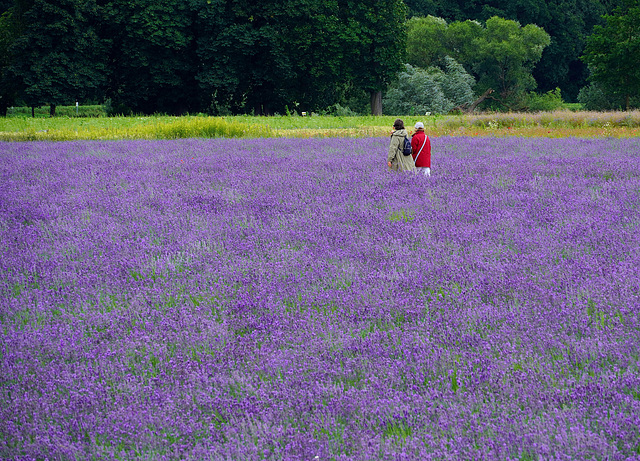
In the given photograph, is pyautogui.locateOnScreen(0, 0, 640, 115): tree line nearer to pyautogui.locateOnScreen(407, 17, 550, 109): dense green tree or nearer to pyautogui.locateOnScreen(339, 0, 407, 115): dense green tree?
pyautogui.locateOnScreen(339, 0, 407, 115): dense green tree

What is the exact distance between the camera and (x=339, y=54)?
1588 inches

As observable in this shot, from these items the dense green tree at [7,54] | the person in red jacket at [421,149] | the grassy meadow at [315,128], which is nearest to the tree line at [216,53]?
the dense green tree at [7,54]

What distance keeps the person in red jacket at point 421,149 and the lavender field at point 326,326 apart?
1.80m

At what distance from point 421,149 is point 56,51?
3482cm

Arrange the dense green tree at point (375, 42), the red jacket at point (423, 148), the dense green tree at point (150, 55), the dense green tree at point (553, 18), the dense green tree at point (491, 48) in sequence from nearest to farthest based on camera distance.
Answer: the red jacket at point (423, 148) → the dense green tree at point (150, 55) → the dense green tree at point (375, 42) → the dense green tree at point (491, 48) → the dense green tree at point (553, 18)

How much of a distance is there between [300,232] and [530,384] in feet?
12.9

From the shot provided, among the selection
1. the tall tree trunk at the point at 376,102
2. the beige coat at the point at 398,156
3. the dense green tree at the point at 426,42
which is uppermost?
the dense green tree at the point at 426,42

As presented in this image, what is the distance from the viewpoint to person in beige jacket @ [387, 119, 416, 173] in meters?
10.4

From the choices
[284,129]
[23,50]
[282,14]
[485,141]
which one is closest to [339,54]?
[282,14]

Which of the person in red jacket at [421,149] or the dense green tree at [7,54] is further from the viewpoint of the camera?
the dense green tree at [7,54]

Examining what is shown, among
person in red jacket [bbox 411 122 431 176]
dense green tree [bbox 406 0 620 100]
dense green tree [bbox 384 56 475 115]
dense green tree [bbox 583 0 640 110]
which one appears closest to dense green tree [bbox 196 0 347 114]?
dense green tree [bbox 384 56 475 115]

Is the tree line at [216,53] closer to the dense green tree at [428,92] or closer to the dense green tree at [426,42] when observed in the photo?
the dense green tree at [428,92]

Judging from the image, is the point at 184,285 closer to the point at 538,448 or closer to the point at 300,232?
the point at 300,232

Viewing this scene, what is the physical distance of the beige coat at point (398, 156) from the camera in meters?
10.5
